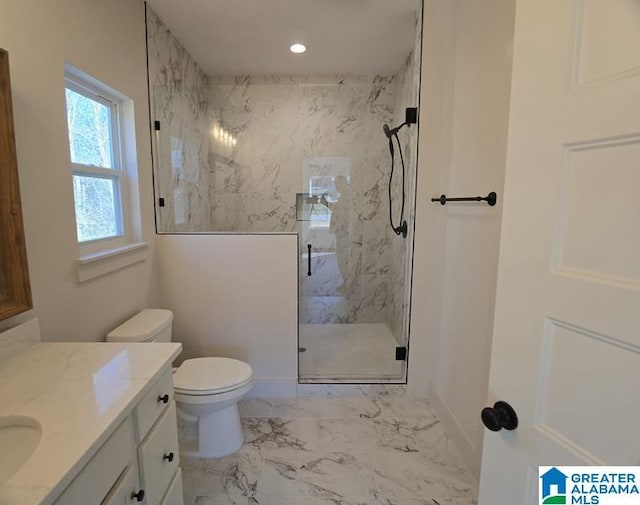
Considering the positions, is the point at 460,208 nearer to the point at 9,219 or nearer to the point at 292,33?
the point at 292,33

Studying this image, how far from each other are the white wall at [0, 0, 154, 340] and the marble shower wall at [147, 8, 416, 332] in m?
1.43

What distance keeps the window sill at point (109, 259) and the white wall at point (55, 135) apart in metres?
0.04

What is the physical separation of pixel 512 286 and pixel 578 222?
19 cm

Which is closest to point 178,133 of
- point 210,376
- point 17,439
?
point 210,376

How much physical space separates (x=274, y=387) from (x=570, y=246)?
7.30ft

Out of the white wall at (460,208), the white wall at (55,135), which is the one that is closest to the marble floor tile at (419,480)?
the white wall at (460,208)

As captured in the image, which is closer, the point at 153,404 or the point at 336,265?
the point at 153,404

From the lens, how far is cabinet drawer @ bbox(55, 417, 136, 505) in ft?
2.43

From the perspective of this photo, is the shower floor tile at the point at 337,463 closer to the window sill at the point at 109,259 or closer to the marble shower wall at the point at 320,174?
the window sill at the point at 109,259

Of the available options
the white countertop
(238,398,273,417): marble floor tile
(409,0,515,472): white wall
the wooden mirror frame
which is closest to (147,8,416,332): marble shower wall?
(409,0,515,472): white wall

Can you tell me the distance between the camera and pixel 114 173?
6.58 feet

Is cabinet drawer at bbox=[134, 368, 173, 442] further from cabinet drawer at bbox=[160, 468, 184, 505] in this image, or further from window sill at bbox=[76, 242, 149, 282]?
window sill at bbox=[76, 242, 149, 282]

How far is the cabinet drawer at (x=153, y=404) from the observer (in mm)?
1018

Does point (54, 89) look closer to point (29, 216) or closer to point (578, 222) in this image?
point (29, 216)
